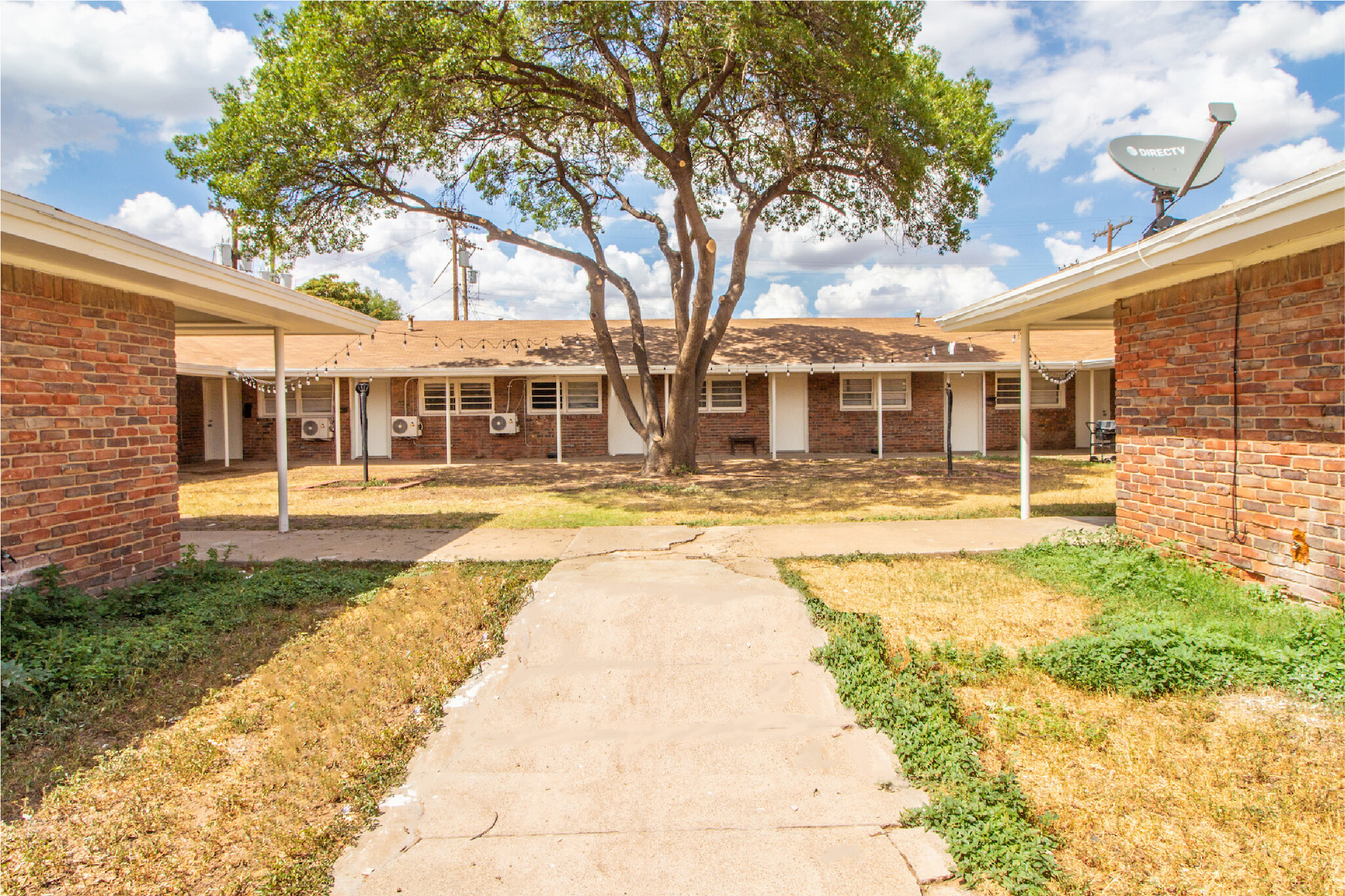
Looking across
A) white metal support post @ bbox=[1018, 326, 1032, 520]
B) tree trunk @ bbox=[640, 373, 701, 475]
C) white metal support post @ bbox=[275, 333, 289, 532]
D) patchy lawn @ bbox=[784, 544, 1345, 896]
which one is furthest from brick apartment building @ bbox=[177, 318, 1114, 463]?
patchy lawn @ bbox=[784, 544, 1345, 896]

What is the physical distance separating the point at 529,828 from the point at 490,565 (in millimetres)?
3924

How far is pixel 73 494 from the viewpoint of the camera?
543cm

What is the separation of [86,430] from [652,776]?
16.3 feet

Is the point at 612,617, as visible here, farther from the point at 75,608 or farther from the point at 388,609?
the point at 75,608

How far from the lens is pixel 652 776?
3422 mm

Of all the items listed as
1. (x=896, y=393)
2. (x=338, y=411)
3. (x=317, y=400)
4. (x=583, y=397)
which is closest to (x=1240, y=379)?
(x=896, y=393)

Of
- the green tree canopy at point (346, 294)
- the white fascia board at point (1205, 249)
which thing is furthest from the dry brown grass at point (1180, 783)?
the green tree canopy at point (346, 294)

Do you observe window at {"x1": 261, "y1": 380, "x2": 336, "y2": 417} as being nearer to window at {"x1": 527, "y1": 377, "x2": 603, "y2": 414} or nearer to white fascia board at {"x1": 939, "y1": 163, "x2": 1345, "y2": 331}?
window at {"x1": 527, "y1": 377, "x2": 603, "y2": 414}

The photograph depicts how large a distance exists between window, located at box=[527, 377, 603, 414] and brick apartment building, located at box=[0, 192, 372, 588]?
39.4ft

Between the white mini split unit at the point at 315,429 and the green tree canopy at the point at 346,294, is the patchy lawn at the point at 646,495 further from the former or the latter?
the green tree canopy at the point at 346,294

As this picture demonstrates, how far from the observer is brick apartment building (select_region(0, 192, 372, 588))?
15.9 feet

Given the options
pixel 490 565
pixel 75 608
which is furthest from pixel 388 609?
pixel 75 608

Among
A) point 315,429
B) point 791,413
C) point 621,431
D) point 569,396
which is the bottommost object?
point 621,431

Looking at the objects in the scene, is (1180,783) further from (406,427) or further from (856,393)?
(406,427)
